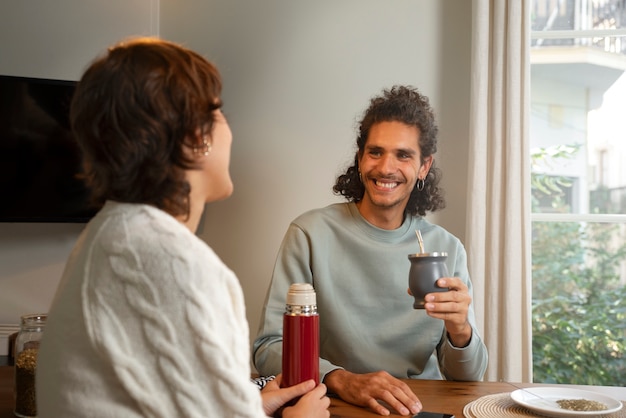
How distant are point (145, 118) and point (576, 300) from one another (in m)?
2.62

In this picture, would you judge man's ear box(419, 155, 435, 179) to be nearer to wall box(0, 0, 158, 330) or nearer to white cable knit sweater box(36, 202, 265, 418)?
white cable knit sweater box(36, 202, 265, 418)

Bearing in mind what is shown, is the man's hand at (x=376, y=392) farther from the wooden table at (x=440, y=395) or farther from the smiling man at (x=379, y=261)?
the smiling man at (x=379, y=261)

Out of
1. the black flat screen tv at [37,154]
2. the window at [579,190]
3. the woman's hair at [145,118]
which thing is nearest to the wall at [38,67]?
the black flat screen tv at [37,154]

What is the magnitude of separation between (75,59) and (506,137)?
6.15 feet

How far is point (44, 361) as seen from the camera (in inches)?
36.2

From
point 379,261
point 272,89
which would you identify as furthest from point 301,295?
point 272,89

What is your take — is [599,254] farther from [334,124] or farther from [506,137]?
[334,124]

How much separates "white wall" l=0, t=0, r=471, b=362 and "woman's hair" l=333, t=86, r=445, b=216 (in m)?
0.77

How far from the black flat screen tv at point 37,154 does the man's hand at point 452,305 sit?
1.81 metres

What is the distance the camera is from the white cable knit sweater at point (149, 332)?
0.84 meters

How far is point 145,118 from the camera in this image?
2.97 feet

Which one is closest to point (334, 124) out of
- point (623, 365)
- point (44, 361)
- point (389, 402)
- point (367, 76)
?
point (367, 76)

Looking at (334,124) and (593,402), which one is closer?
(593,402)

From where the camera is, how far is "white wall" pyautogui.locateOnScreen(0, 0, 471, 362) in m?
3.16
